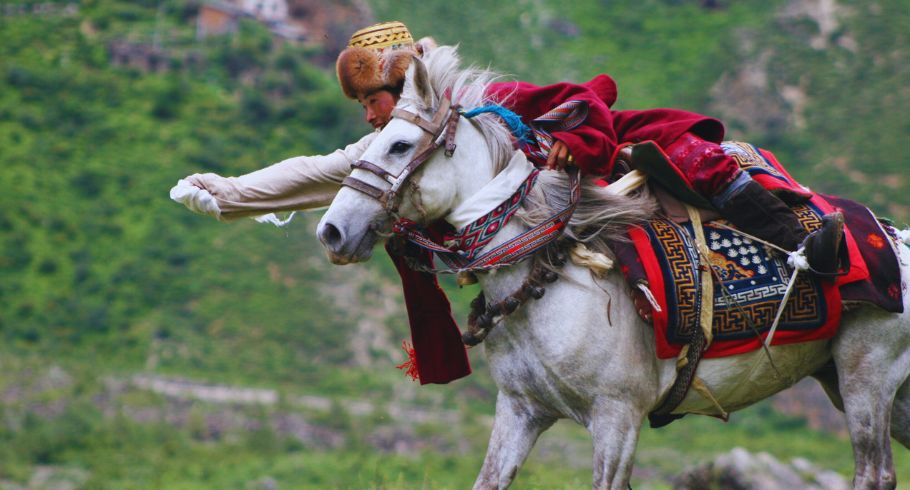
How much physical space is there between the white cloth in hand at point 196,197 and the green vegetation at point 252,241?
7362mm

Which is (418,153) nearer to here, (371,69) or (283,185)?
(371,69)

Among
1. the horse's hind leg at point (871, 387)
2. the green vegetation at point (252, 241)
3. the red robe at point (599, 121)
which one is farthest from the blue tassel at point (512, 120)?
the green vegetation at point (252, 241)

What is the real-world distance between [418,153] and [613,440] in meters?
1.43

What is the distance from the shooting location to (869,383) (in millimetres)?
5516

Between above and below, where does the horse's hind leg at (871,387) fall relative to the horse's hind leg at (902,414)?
above

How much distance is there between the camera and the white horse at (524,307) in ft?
15.9

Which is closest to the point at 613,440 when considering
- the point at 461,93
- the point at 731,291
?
the point at 731,291

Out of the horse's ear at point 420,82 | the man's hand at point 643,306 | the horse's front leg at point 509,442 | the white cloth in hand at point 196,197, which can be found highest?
the horse's ear at point 420,82

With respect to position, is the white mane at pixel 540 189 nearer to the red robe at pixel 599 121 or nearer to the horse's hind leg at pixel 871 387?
the red robe at pixel 599 121

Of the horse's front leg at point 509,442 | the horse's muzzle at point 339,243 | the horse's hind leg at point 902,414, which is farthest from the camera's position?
the horse's hind leg at point 902,414

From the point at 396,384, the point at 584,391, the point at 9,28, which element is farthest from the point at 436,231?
the point at 9,28

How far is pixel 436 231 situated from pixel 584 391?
3.07 ft

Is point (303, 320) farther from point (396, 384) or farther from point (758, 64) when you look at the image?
point (758, 64)

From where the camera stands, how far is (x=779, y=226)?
540 cm
